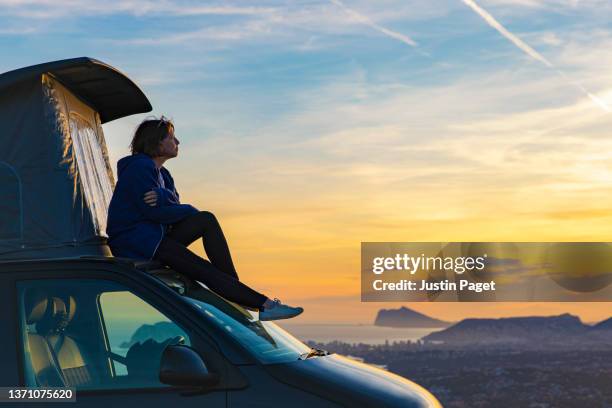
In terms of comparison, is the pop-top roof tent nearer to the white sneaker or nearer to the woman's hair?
the woman's hair

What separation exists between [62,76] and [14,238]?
4.40 ft

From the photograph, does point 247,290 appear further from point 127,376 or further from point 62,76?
point 62,76

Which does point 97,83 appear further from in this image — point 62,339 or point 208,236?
point 62,339

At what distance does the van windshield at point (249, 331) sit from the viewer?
5.45 metres

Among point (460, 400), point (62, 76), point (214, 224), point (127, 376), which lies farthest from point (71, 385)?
point (460, 400)

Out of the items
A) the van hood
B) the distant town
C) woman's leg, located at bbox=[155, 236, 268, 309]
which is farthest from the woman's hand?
the distant town

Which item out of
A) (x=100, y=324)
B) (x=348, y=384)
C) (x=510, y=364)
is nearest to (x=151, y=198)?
(x=100, y=324)

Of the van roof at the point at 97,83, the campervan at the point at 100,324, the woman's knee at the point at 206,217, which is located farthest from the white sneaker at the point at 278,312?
the van roof at the point at 97,83

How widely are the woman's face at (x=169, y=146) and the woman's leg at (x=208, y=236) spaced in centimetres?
60

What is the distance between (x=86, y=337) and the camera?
5.86 meters

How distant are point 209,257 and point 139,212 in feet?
1.90

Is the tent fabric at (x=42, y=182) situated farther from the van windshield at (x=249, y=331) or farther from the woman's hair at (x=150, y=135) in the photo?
the van windshield at (x=249, y=331)

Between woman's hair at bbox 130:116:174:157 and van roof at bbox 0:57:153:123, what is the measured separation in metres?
0.54

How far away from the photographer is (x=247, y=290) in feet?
20.6
